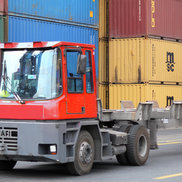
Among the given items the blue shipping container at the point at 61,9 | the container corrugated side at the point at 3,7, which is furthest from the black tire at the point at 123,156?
the blue shipping container at the point at 61,9

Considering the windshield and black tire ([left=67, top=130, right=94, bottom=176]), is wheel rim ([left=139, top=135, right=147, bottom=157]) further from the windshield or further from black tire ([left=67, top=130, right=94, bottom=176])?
the windshield

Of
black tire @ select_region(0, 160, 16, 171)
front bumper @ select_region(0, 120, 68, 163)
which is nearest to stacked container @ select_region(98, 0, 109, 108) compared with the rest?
black tire @ select_region(0, 160, 16, 171)

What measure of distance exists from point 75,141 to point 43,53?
169 centimetres

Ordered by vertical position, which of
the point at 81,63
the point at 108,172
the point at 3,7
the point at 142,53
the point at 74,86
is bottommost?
the point at 108,172

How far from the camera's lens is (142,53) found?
25.3 meters

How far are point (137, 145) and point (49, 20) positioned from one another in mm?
11990

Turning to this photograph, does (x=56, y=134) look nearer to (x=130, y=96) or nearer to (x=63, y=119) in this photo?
(x=63, y=119)

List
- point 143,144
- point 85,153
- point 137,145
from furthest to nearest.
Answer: point 143,144 → point 137,145 → point 85,153

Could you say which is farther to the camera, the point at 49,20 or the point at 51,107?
the point at 49,20

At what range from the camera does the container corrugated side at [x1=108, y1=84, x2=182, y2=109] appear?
24.8 m

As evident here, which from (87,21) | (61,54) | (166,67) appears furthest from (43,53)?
(166,67)

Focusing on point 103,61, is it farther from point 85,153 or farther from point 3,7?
point 85,153

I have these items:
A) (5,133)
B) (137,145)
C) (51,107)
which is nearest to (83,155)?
(51,107)

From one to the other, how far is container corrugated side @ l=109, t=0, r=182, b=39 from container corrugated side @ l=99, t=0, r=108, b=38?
62cm
